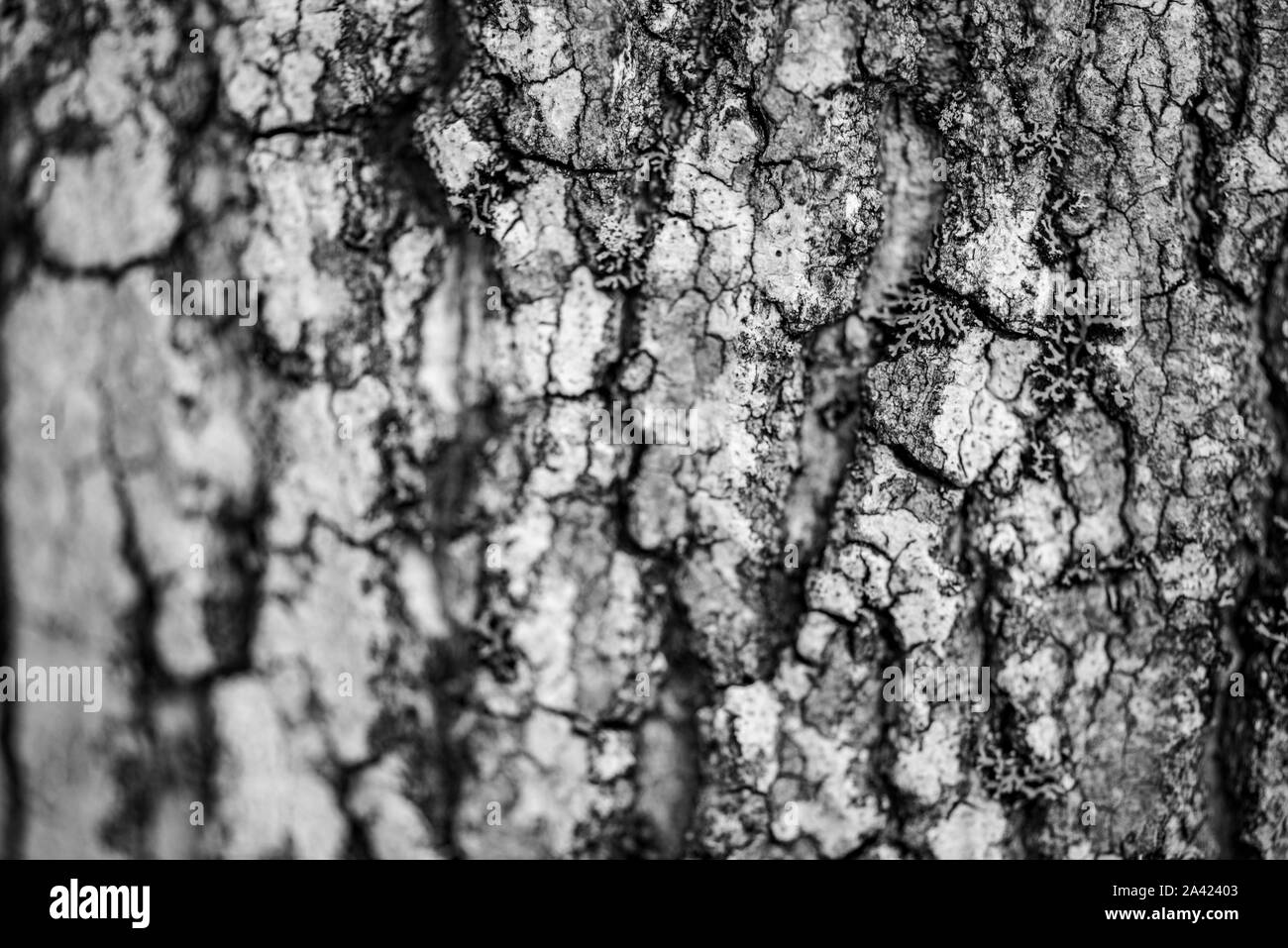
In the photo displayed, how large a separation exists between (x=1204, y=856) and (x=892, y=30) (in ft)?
4.99

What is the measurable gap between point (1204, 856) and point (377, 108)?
1904 millimetres

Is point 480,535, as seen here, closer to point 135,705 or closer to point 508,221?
point 508,221

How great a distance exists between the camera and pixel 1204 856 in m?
1.51

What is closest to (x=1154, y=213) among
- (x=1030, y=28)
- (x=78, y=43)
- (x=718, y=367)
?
(x=1030, y=28)

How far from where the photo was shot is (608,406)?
1393 millimetres

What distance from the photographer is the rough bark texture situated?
1.38m

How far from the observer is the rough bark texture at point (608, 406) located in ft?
4.53

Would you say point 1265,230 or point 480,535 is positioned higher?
point 1265,230

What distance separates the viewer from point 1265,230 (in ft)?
4.84

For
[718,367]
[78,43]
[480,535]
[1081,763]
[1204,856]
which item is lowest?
[1204,856]

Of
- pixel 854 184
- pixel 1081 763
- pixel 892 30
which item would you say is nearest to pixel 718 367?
pixel 854 184

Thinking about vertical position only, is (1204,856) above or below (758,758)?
below

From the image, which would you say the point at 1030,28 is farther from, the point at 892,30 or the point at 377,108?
the point at 377,108

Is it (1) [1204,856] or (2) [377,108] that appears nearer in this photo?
(2) [377,108]
